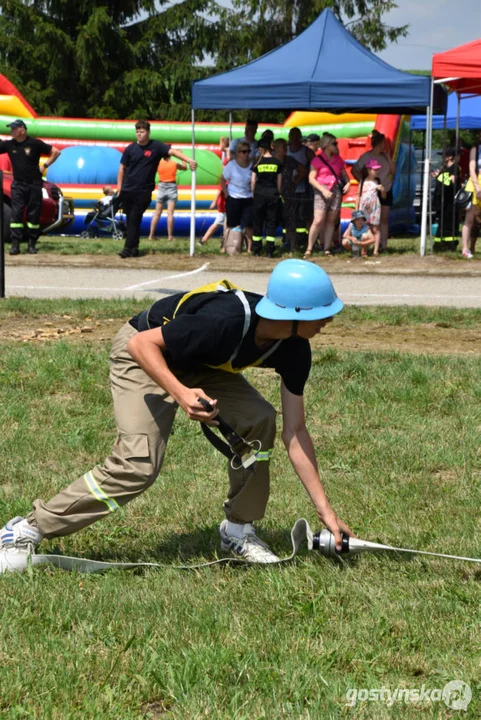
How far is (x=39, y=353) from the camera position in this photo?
8.34 m

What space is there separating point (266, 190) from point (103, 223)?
6.55 m

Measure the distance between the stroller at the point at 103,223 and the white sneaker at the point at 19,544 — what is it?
17528 mm

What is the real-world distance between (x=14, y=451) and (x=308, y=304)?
2871mm

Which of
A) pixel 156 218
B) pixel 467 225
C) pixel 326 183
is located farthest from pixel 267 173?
pixel 156 218

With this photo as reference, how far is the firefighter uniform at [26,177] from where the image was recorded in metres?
16.2

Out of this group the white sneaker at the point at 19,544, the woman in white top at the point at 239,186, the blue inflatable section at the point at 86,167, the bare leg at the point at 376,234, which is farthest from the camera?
the blue inflatable section at the point at 86,167

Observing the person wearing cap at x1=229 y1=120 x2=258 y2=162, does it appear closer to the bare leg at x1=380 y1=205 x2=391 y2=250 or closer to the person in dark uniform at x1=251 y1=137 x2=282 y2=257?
the person in dark uniform at x1=251 y1=137 x2=282 y2=257

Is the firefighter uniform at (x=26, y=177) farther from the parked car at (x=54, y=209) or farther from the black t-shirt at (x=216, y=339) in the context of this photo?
the black t-shirt at (x=216, y=339)

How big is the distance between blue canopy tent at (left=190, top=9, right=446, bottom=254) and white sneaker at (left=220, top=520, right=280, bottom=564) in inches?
469

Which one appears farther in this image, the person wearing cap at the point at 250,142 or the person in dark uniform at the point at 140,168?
the person wearing cap at the point at 250,142

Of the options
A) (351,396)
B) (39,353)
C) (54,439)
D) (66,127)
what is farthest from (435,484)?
(66,127)

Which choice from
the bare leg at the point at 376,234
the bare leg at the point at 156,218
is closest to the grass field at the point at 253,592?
the bare leg at the point at 376,234

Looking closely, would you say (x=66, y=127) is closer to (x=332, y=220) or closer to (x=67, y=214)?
(x=67, y=214)

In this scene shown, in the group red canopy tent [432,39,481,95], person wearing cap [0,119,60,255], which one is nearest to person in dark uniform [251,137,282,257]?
red canopy tent [432,39,481,95]
